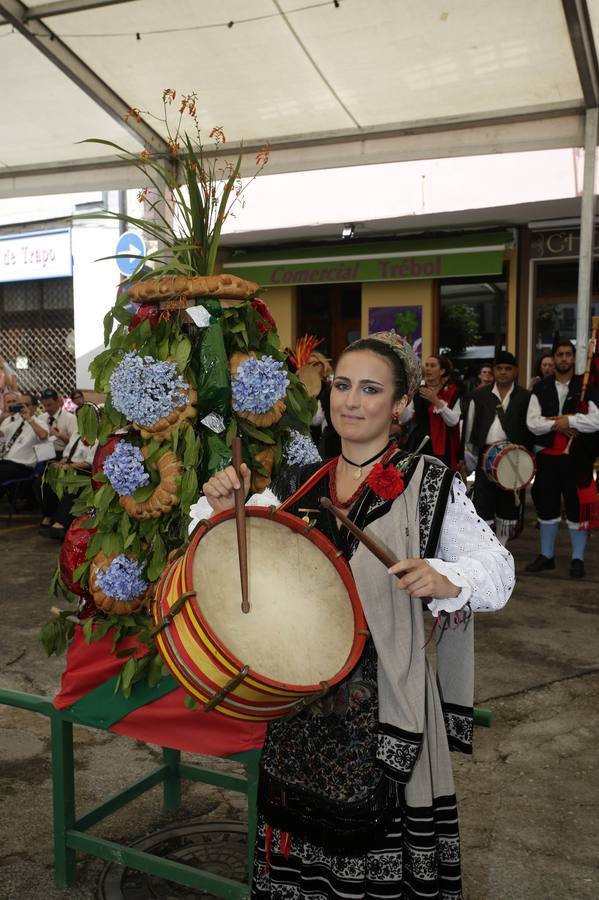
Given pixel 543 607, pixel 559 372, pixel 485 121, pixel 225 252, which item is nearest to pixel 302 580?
pixel 543 607

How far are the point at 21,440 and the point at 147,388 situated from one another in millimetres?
7222

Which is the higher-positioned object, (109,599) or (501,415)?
(501,415)

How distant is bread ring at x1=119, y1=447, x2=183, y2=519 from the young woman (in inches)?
205

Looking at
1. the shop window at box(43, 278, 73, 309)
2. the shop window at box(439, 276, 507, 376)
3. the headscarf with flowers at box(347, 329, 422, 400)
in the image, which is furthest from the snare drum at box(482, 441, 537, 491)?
the shop window at box(43, 278, 73, 309)

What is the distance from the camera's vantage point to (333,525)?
6.36ft

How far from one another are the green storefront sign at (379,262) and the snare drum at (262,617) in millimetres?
10521

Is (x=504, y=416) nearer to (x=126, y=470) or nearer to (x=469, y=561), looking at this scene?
(x=126, y=470)

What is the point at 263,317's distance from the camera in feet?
8.66

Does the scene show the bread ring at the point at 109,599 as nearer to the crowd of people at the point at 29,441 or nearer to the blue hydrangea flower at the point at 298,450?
the blue hydrangea flower at the point at 298,450

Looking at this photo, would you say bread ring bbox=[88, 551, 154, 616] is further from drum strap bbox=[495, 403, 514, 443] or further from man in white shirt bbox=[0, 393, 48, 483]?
man in white shirt bbox=[0, 393, 48, 483]

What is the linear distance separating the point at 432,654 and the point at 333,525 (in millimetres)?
2852

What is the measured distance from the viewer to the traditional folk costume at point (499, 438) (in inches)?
273

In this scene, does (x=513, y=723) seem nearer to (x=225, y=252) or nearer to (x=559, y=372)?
(x=559, y=372)

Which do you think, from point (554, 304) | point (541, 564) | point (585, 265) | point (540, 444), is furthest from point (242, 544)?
point (554, 304)
